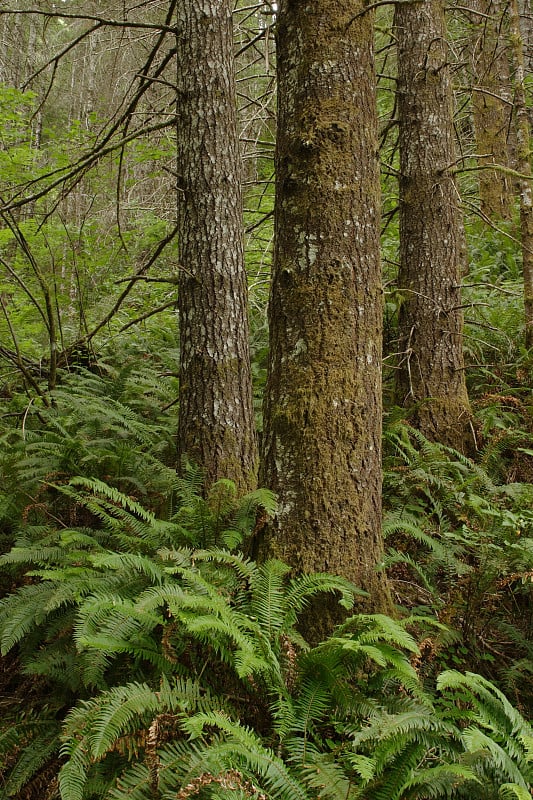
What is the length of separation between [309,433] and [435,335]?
7.59ft

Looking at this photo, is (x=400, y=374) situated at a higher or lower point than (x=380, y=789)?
higher

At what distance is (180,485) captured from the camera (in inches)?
138

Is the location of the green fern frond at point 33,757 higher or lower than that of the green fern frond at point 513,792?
lower

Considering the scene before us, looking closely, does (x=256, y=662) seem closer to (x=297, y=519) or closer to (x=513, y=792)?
(x=297, y=519)

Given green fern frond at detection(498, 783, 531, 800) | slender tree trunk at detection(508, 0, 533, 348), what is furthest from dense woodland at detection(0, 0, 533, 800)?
slender tree trunk at detection(508, 0, 533, 348)

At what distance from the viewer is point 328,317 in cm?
273

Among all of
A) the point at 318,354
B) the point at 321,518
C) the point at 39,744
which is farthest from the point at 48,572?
the point at 318,354

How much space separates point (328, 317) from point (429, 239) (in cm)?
236

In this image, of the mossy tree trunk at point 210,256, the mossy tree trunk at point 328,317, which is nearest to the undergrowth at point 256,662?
the mossy tree trunk at point 328,317

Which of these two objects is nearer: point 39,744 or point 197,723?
point 197,723

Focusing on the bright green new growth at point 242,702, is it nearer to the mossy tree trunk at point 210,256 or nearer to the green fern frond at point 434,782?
the green fern frond at point 434,782

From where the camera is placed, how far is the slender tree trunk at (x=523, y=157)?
17.1ft

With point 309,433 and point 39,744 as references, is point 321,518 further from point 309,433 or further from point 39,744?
point 39,744

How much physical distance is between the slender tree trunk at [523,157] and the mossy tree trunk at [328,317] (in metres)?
3.05
